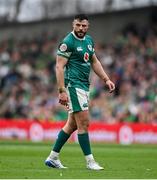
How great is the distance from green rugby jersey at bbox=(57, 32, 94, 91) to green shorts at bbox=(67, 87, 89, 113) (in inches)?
3.3

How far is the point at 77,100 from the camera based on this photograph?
45.7 feet

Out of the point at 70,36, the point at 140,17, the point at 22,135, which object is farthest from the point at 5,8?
the point at 70,36

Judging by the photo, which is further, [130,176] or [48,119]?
[48,119]

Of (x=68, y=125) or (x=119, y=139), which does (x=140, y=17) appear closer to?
(x=119, y=139)

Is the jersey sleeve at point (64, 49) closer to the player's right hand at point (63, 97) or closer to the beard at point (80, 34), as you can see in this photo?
the beard at point (80, 34)

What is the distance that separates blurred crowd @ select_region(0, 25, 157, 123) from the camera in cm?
2839

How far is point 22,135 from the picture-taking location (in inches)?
1141

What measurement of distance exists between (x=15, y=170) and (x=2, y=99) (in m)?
19.0

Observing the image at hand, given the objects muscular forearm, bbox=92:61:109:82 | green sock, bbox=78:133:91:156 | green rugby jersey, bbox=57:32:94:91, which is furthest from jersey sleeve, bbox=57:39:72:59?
green sock, bbox=78:133:91:156

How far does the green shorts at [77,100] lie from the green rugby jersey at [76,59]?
8 centimetres

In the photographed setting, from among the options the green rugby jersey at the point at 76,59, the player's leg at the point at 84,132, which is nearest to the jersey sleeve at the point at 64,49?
the green rugby jersey at the point at 76,59

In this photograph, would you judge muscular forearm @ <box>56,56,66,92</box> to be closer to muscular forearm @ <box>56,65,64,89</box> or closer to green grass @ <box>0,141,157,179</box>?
muscular forearm @ <box>56,65,64,89</box>

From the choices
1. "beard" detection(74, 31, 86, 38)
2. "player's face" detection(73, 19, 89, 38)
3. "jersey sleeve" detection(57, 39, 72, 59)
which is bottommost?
"jersey sleeve" detection(57, 39, 72, 59)

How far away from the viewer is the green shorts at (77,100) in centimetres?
1393
